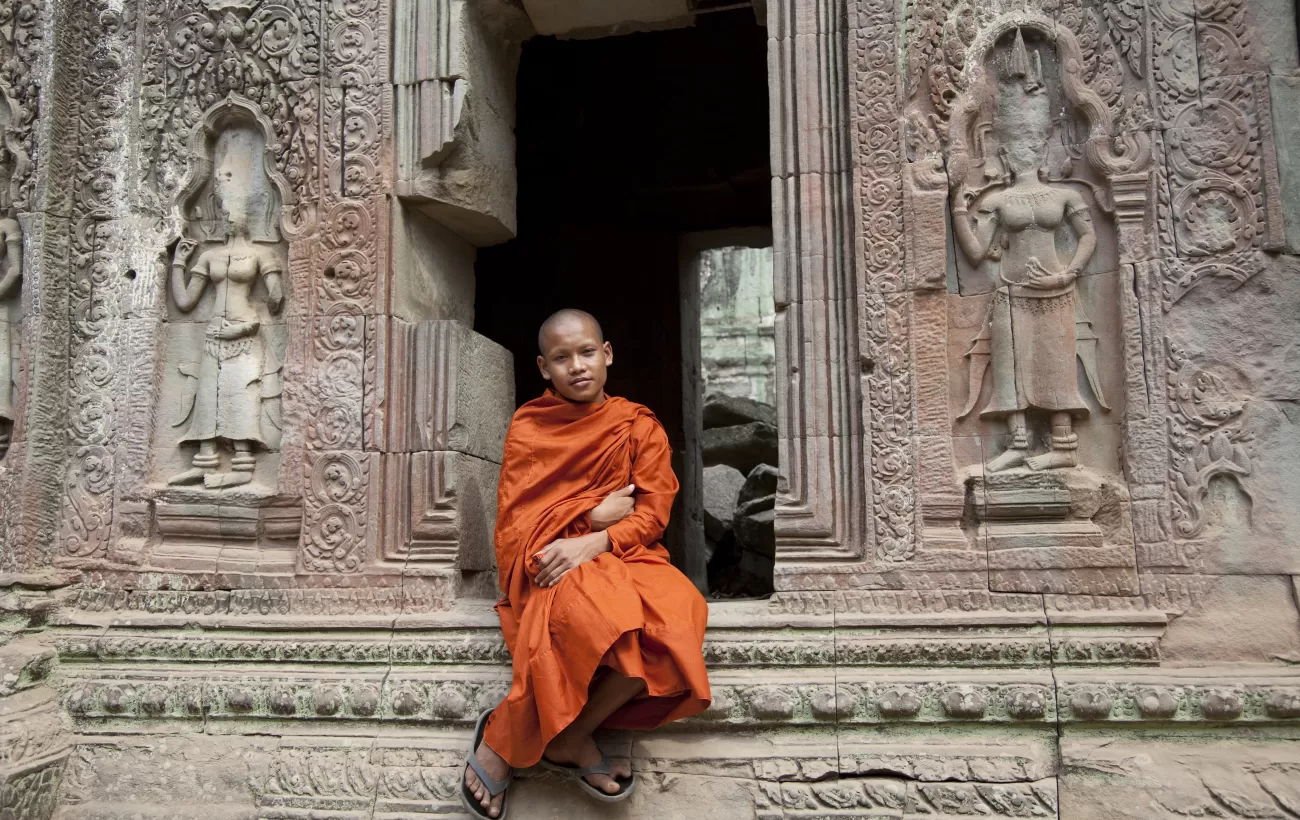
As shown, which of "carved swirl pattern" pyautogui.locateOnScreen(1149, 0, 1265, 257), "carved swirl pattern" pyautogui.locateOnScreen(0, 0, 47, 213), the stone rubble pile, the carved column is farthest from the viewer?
the stone rubble pile

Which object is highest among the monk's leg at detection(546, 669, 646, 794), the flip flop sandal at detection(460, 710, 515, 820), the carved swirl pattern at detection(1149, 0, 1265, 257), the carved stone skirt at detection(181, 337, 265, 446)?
the carved swirl pattern at detection(1149, 0, 1265, 257)

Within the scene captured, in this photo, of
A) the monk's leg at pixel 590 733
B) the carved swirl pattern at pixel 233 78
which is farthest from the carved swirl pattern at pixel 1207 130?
the carved swirl pattern at pixel 233 78

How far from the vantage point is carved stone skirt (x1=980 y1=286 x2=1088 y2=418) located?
12.8 ft

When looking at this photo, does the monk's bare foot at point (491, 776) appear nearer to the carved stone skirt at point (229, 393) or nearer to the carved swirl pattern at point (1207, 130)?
the carved stone skirt at point (229, 393)

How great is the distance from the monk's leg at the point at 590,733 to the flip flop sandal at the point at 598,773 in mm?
12


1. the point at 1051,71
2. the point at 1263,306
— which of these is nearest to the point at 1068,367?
the point at 1263,306

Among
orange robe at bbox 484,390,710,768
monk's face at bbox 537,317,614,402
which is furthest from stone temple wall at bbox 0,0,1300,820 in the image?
monk's face at bbox 537,317,614,402

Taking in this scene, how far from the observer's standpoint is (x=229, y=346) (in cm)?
455

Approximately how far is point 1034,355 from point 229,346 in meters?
3.36

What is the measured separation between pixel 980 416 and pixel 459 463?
212 centimetres

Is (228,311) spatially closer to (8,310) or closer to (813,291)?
(8,310)

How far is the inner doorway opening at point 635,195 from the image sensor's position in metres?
7.62

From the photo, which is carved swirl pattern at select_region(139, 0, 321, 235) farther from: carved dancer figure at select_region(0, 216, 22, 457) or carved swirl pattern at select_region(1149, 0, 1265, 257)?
carved swirl pattern at select_region(1149, 0, 1265, 257)

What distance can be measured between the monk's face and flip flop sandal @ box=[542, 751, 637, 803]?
4.22 ft
